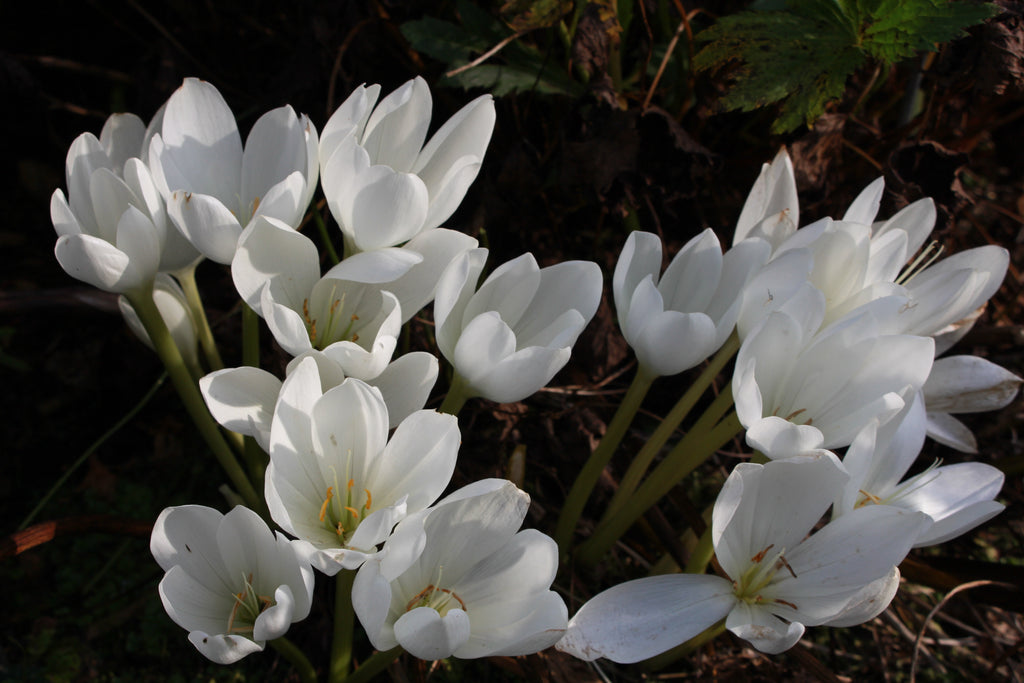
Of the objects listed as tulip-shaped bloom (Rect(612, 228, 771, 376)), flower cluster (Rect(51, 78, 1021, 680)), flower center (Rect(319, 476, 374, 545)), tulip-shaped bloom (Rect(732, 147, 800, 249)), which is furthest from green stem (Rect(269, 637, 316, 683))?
tulip-shaped bloom (Rect(732, 147, 800, 249))

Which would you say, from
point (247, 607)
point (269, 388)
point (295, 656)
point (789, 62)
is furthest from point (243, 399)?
point (789, 62)

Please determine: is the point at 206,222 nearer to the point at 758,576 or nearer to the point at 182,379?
the point at 182,379

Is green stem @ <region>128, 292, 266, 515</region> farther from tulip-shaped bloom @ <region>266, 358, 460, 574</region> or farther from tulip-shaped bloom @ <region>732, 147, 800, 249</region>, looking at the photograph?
tulip-shaped bloom @ <region>732, 147, 800, 249</region>

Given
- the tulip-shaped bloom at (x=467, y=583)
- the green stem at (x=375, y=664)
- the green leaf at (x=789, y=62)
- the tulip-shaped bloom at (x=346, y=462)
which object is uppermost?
the green leaf at (x=789, y=62)

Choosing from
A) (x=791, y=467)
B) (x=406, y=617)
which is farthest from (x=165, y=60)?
(x=791, y=467)

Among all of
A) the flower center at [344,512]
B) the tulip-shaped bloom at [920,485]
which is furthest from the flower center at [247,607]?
the tulip-shaped bloom at [920,485]

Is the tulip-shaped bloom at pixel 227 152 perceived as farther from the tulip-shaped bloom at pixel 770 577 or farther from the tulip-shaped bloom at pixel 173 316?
the tulip-shaped bloom at pixel 770 577

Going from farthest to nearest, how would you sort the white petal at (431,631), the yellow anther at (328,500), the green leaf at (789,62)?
1. the green leaf at (789,62)
2. the yellow anther at (328,500)
3. the white petal at (431,631)
